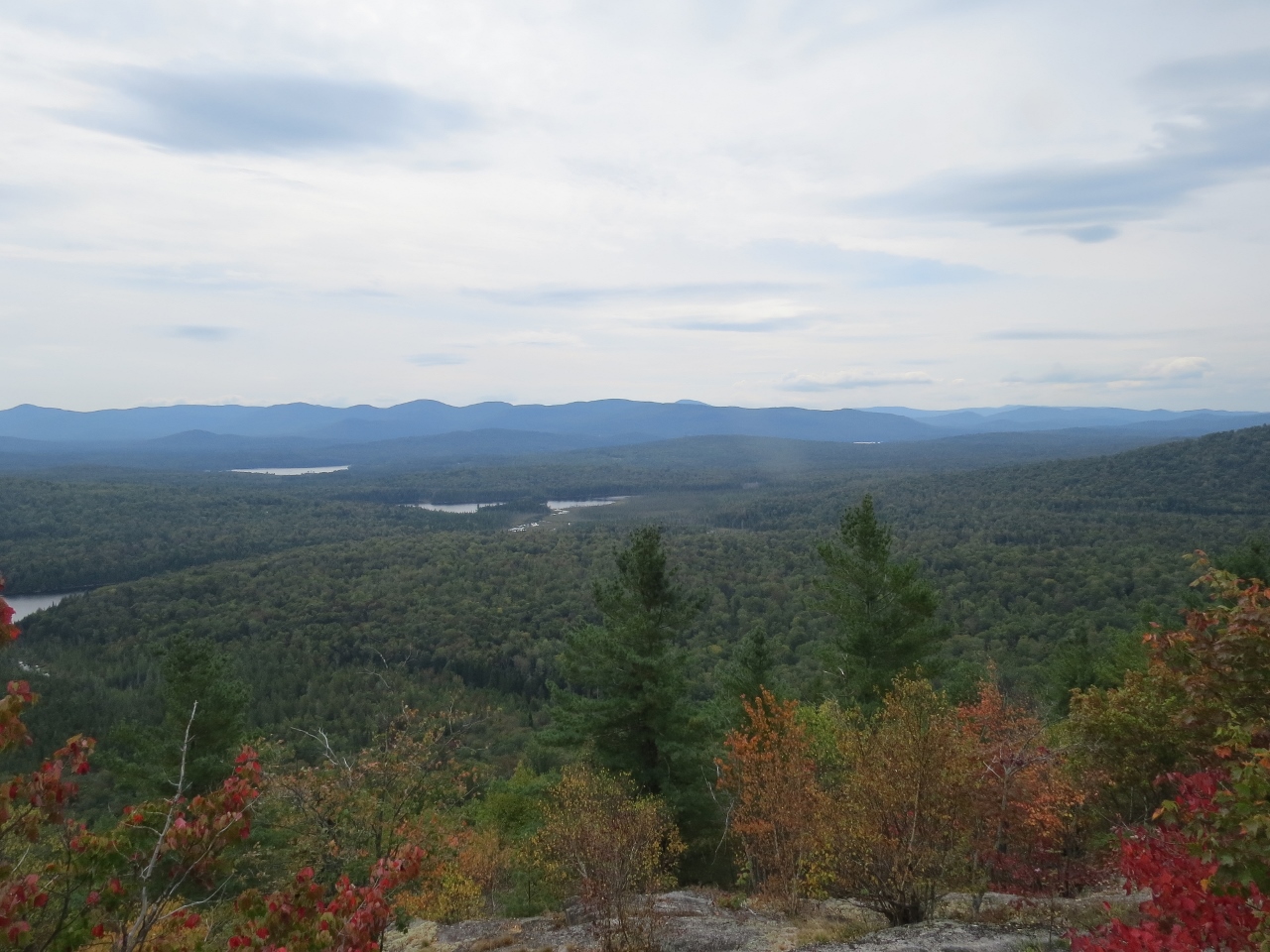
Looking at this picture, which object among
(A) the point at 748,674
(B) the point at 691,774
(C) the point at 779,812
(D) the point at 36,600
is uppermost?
(C) the point at 779,812

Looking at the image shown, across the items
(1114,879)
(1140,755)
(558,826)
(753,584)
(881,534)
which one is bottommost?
(753,584)

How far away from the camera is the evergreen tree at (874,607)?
2219 centimetres

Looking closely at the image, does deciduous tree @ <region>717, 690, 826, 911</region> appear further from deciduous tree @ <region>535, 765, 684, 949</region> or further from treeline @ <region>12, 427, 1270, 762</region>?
treeline @ <region>12, 427, 1270, 762</region>

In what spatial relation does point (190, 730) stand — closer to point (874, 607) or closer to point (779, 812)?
point (779, 812)

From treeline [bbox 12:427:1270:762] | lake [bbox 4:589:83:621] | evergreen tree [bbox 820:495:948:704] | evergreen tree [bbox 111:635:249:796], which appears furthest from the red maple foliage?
lake [bbox 4:589:83:621]

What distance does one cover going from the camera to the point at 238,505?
603ft

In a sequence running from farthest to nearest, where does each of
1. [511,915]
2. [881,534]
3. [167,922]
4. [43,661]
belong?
[43,661], [881,534], [511,915], [167,922]

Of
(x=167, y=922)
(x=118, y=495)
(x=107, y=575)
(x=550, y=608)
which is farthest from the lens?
(x=118, y=495)

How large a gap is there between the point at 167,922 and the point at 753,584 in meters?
87.3

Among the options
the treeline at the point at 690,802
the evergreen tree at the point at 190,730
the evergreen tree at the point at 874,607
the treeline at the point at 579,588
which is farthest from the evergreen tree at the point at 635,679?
the evergreen tree at the point at 190,730

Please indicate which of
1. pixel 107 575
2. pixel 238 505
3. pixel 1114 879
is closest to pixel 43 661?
pixel 107 575

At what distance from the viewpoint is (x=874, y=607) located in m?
22.6

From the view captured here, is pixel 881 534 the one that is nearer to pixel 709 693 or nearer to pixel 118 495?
pixel 709 693

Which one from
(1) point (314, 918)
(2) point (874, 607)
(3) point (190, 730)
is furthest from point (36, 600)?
(1) point (314, 918)
